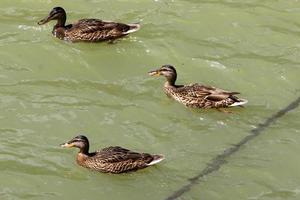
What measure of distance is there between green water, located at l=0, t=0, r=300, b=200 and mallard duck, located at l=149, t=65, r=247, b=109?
6.5 inches

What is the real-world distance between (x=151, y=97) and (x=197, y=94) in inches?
28.1

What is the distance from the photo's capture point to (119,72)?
12734mm

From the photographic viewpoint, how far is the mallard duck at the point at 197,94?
11868mm

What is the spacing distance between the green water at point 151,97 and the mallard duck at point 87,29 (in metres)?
0.16

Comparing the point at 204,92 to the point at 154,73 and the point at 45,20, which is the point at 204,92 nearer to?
the point at 154,73

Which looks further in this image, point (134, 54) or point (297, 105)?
point (134, 54)

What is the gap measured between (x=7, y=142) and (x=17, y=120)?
60 centimetres

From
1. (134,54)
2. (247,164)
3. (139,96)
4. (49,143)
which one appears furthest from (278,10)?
(49,143)

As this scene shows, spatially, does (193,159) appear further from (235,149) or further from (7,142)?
(7,142)

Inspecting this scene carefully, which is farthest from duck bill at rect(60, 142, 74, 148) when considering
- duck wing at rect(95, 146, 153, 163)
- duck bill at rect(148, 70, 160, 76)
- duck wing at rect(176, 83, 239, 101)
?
duck bill at rect(148, 70, 160, 76)

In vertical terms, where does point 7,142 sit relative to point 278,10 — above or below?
below

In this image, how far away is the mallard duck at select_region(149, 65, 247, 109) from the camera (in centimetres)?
1187

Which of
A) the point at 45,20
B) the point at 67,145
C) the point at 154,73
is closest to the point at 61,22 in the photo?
the point at 45,20

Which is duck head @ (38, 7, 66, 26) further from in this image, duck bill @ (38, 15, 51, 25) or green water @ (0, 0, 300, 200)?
green water @ (0, 0, 300, 200)
